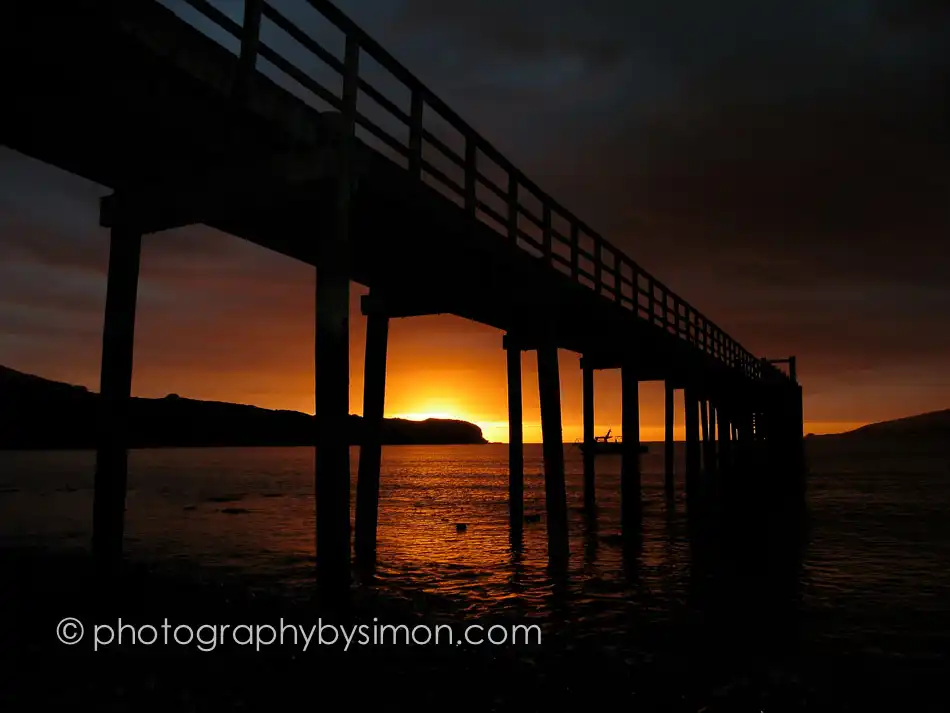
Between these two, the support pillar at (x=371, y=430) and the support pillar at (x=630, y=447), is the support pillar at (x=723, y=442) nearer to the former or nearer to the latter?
the support pillar at (x=630, y=447)

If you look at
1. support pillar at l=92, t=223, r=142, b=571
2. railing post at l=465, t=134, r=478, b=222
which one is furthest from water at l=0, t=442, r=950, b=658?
railing post at l=465, t=134, r=478, b=222

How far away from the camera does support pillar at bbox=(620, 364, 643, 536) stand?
62.5 feet

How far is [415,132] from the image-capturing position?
349 inches

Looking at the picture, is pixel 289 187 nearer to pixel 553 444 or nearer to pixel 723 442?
pixel 553 444

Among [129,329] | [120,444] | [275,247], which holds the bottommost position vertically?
[120,444]

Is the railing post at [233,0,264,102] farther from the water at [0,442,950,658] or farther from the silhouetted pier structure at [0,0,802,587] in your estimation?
the water at [0,442,950,658]

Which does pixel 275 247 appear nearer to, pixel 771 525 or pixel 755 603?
pixel 755 603

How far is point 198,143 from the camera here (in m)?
7.77

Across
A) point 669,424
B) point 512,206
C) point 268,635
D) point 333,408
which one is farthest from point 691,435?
point 268,635

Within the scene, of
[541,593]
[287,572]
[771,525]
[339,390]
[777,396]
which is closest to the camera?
[339,390]

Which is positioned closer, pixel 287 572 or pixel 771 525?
pixel 287 572

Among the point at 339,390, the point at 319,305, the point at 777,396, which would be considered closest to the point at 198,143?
the point at 319,305

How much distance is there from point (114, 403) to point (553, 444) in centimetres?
793

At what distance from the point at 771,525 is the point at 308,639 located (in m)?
16.5
